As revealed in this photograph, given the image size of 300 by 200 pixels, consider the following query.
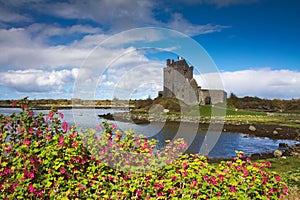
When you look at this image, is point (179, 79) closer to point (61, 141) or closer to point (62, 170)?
point (61, 141)

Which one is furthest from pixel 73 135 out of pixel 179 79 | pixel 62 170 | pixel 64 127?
pixel 179 79

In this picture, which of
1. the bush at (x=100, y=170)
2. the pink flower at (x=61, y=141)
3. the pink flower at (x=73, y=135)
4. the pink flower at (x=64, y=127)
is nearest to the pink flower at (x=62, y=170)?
the bush at (x=100, y=170)

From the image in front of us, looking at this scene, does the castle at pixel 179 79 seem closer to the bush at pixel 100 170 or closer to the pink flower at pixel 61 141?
the bush at pixel 100 170

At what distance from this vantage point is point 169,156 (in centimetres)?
551

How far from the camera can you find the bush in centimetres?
471

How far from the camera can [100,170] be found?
17.0 ft

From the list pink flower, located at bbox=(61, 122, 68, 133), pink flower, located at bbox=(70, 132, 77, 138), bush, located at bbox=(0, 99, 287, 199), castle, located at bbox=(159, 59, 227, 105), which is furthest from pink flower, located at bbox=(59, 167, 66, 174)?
castle, located at bbox=(159, 59, 227, 105)

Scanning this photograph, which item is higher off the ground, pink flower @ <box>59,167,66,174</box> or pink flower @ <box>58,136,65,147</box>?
pink flower @ <box>58,136,65,147</box>

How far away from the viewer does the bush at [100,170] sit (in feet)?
15.5

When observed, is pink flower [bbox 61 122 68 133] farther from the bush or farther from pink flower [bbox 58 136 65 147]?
pink flower [bbox 58 136 65 147]

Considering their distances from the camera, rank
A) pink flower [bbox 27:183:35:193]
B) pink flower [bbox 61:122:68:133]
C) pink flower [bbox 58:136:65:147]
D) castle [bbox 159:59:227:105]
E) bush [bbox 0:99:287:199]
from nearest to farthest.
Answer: pink flower [bbox 27:183:35:193] → bush [bbox 0:99:287:199] → pink flower [bbox 58:136:65:147] → pink flower [bbox 61:122:68:133] → castle [bbox 159:59:227:105]

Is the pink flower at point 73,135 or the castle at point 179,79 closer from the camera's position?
the pink flower at point 73,135

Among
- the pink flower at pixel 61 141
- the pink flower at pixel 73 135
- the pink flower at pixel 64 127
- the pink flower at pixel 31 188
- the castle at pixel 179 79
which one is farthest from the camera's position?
the castle at pixel 179 79

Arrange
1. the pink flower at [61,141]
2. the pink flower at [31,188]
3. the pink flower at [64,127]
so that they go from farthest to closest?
1. the pink flower at [64,127]
2. the pink flower at [61,141]
3. the pink flower at [31,188]
